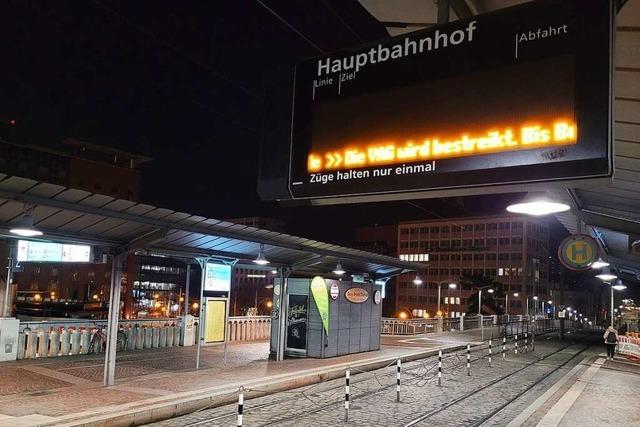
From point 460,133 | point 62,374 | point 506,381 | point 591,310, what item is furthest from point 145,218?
point 591,310

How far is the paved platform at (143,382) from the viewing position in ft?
35.1

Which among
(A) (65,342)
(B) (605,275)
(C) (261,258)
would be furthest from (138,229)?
(B) (605,275)

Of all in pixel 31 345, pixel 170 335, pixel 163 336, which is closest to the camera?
pixel 31 345

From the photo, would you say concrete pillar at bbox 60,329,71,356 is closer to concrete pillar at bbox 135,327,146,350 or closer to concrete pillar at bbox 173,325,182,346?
concrete pillar at bbox 135,327,146,350

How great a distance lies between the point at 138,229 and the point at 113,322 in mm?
2515

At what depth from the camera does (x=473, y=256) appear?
12444 centimetres

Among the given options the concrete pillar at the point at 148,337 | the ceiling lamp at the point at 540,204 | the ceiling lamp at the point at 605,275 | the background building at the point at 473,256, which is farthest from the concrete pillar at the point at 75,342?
the background building at the point at 473,256

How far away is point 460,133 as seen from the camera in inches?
196

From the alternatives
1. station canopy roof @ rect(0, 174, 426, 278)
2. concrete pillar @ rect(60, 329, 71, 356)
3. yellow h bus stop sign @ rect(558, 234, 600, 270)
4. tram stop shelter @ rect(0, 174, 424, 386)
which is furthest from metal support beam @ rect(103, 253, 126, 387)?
yellow h bus stop sign @ rect(558, 234, 600, 270)

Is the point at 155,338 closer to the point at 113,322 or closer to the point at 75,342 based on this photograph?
the point at 75,342

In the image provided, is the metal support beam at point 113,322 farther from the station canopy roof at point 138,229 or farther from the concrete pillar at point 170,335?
the concrete pillar at point 170,335

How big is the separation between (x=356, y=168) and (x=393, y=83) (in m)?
0.92

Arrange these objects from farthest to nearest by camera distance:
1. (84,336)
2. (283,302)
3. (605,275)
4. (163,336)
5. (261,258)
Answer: (163,336), (605,275), (283,302), (84,336), (261,258)

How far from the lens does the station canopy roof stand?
1090 centimetres
